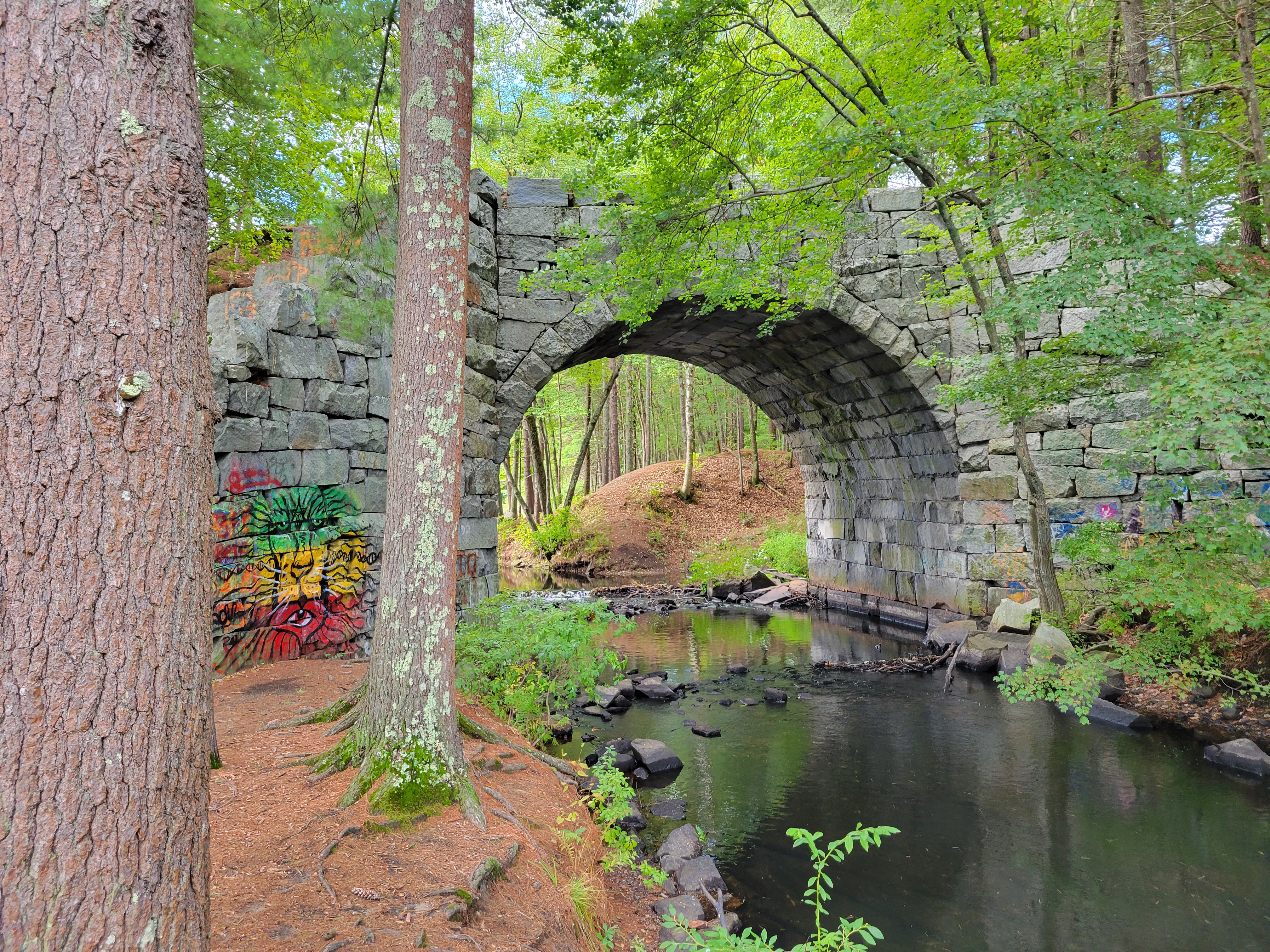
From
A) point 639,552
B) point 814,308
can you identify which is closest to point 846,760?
point 814,308

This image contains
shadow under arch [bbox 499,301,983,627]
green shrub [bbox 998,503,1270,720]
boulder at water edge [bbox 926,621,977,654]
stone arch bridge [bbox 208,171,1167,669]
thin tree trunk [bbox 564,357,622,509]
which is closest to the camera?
green shrub [bbox 998,503,1270,720]

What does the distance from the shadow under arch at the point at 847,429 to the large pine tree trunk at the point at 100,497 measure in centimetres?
616

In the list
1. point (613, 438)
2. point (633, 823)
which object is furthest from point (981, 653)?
point (613, 438)

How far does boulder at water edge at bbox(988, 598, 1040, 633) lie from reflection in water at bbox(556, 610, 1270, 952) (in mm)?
1137

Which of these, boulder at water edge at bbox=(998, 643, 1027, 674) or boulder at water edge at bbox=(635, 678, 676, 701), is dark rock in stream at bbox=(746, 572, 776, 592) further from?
boulder at water edge at bbox=(635, 678, 676, 701)

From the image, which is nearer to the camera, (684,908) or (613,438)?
(684,908)

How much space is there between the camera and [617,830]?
3.83 m

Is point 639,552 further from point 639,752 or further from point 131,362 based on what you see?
point 131,362

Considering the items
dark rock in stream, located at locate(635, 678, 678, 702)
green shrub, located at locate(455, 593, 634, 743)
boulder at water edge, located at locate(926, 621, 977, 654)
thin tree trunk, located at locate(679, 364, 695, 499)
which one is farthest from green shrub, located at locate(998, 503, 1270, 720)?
thin tree trunk, located at locate(679, 364, 695, 499)

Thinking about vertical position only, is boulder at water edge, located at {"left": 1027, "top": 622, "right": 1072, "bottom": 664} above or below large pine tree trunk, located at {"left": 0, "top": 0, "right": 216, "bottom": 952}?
below

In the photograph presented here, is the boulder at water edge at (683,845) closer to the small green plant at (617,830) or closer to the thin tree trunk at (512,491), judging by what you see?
the small green plant at (617,830)

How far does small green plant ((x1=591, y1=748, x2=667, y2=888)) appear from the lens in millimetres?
3431

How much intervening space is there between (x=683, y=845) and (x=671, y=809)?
0.73m

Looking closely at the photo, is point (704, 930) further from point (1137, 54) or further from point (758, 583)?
point (758, 583)
